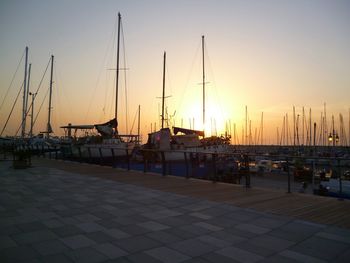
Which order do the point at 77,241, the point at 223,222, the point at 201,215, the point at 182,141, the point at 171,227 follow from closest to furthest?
the point at 77,241, the point at 171,227, the point at 223,222, the point at 201,215, the point at 182,141

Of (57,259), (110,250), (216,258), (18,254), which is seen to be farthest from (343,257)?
(18,254)

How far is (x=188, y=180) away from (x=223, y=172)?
3311 millimetres

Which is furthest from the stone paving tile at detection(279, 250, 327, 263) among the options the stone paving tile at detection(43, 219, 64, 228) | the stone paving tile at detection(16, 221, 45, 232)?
the stone paving tile at detection(16, 221, 45, 232)

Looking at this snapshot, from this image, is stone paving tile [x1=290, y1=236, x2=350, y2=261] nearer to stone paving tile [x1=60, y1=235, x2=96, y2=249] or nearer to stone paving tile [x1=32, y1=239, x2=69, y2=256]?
stone paving tile [x1=60, y1=235, x2=96, y2=249]

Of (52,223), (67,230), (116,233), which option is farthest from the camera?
(52,223)

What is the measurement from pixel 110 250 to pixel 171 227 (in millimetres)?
1533

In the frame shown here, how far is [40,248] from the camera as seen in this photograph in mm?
4406

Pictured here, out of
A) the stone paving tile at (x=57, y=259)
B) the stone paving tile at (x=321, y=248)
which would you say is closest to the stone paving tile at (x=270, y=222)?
the stone paving tile at (x=321, y=248)

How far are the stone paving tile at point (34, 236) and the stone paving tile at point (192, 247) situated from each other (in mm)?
2071

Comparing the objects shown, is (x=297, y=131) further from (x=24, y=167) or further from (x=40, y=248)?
(x=40, y=248)

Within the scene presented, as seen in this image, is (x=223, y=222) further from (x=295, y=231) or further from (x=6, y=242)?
(x=6, y=242)

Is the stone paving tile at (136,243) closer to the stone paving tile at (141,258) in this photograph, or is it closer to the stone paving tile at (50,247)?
the stone paving tile at (141,258)

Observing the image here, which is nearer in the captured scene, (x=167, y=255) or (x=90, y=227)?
(x=167, y=255)

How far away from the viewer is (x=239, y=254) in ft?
14.0
